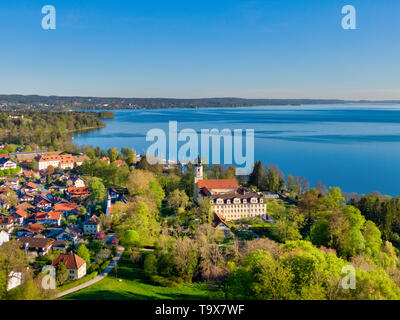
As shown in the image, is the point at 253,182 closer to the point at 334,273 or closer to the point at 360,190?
the point at 360,190

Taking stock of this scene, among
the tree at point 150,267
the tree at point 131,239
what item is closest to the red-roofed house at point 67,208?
the tree at point 131,239

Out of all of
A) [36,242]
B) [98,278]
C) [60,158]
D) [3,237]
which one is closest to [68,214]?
[3,237]

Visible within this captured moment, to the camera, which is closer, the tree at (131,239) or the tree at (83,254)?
the tree at (83,254)

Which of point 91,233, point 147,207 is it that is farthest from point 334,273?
point 91,233

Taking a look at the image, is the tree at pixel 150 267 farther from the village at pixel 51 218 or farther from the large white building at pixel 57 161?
the large white building at pixel 57 161

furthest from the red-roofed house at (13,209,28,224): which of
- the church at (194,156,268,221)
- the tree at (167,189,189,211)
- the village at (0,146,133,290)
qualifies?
the church at (194,156,268,221)

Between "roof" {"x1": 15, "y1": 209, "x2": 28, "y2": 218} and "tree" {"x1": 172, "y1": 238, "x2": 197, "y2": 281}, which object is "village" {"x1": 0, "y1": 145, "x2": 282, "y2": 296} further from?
"tree" {"x1": 172, "y1": 238, "x2": 197, "y2": 281}
